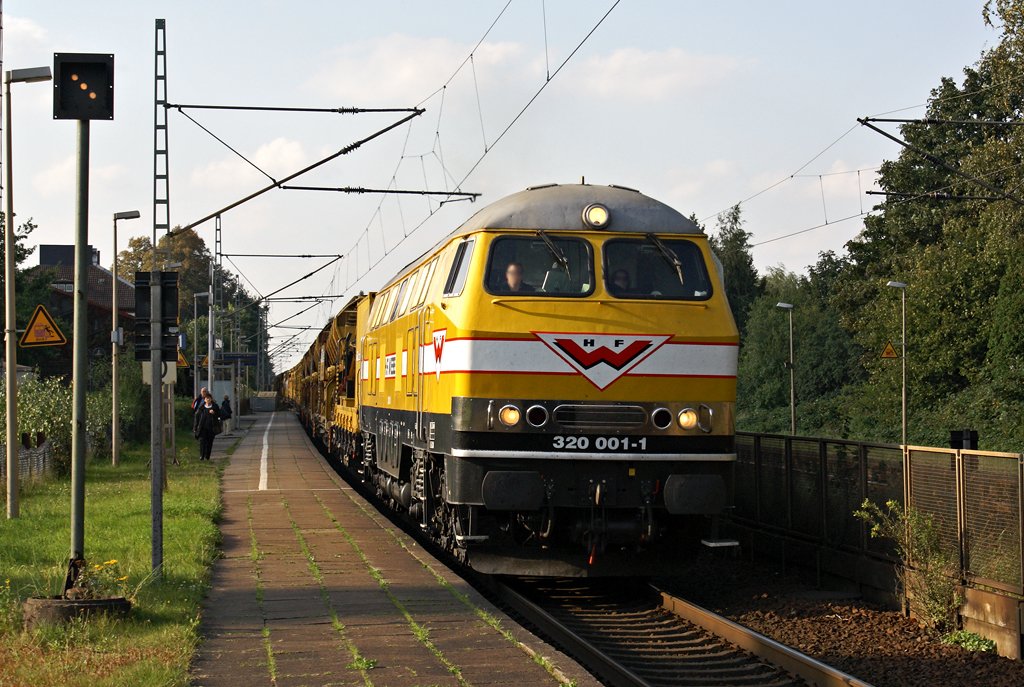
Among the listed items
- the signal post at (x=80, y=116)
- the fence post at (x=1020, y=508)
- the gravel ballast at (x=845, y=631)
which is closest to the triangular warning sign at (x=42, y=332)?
the signal post at (x=80, y=116)

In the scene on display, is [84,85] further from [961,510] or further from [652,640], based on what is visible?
[961,510]

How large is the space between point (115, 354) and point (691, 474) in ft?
58.3

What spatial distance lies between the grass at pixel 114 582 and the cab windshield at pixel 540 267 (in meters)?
3.76

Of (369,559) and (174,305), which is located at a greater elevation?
(174,305)

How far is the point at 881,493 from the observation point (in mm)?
10453

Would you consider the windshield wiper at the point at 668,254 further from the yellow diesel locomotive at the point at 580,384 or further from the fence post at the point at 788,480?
the fence post at the point at 788,480

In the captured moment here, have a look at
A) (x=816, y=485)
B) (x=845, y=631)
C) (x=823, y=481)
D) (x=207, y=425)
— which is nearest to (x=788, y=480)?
(x=816, y=485)

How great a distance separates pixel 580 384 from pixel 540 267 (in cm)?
119

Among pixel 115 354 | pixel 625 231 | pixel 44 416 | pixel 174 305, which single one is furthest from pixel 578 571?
pixel 115 354

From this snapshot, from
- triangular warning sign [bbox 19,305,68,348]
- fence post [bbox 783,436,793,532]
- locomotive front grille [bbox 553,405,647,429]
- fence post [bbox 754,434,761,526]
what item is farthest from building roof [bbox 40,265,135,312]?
locomotive front grille [bbox 553,405,647,429]

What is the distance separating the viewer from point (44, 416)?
20875 millimetres

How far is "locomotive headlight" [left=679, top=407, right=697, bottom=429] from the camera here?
30.6 ft

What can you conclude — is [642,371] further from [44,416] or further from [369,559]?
[44,416]

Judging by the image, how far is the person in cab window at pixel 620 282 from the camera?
9586 millimetres
